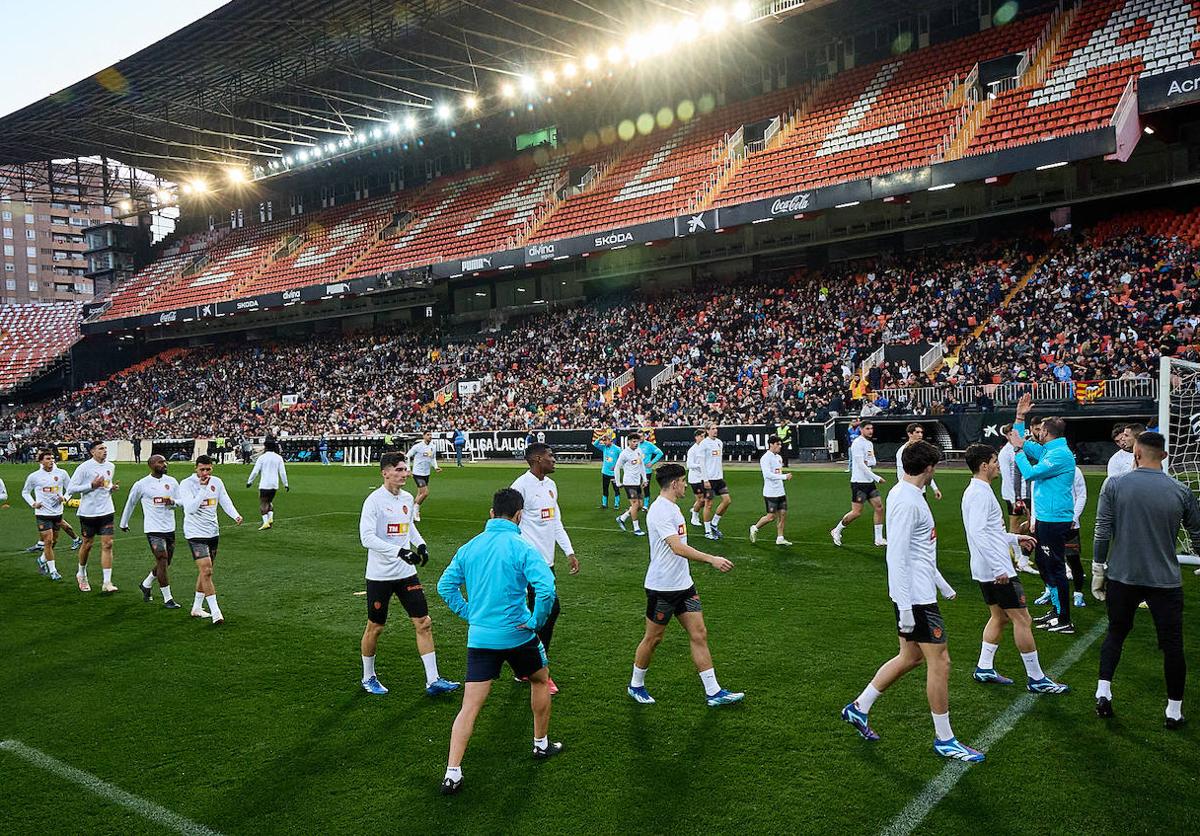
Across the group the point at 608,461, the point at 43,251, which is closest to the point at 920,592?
the point at 608,461

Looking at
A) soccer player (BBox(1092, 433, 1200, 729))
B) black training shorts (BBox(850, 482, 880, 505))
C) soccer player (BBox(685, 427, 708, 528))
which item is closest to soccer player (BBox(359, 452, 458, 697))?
soccer player (BBox(1092, 433, 1200, 729))

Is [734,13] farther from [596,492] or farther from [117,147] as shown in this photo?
[117,147]

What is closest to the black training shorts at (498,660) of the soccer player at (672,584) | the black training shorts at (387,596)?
the soccer player at (672,584)

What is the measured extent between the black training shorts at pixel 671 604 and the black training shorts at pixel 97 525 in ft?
31.6

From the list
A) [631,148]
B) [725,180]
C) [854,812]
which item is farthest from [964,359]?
[854,812]

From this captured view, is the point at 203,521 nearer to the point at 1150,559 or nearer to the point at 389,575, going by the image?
the point at 389,575

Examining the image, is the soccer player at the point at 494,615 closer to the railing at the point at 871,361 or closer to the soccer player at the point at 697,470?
the soccer player at the point at 697,470

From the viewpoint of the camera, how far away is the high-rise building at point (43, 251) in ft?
370

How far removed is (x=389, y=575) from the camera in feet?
24.7

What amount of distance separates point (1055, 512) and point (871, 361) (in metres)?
23.1

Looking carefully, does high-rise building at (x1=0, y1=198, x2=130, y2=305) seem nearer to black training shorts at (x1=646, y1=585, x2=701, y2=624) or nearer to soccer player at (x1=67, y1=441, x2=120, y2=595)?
soccer player at (x1=67, y1=441, x2=120, y2=595)

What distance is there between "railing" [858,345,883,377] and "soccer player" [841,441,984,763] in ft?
Result: 84.3

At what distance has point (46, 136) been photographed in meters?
47.9

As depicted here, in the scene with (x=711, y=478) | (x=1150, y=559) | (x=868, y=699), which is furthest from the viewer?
(x=711, y=478)
